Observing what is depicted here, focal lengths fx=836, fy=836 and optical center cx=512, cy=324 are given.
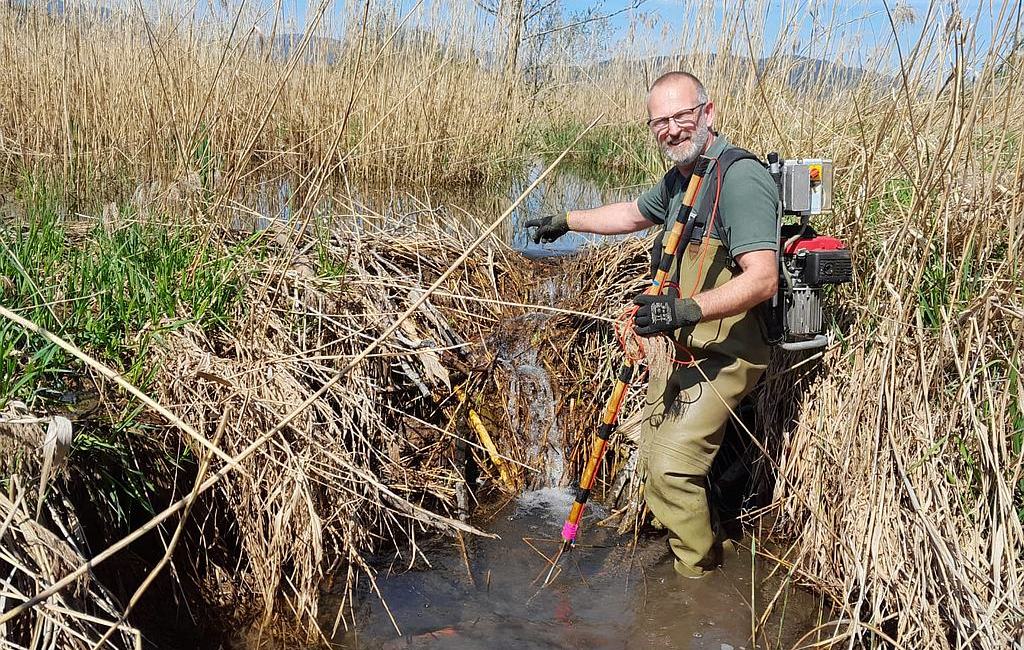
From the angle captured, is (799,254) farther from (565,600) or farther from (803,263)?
(565,600)

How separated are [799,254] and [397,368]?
1705 millimetres

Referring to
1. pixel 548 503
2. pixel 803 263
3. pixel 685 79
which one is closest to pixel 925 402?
pixel 803 263

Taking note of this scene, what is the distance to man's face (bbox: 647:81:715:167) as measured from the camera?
10.1 feet

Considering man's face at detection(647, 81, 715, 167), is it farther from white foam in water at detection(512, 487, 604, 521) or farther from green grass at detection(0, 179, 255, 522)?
green grass at detection(0, 179, 255, 522)

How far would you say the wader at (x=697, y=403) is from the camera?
305cm

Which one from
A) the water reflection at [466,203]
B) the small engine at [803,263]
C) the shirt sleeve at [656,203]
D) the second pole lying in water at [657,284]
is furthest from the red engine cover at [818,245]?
the water reflection at [466,203]

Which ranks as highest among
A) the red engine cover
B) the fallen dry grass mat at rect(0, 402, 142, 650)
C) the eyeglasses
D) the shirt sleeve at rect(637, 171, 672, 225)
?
the eyeglasses

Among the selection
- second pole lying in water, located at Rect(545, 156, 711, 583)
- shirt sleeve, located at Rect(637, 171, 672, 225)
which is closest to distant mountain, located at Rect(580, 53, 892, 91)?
shirt sleeve, located at Rect(637, 171, 672, 225)

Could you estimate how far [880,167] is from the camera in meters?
3.42

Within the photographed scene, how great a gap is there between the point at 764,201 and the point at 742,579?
1.47 metres

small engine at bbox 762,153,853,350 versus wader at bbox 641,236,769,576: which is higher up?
small engine at bbox 762,153,853,350

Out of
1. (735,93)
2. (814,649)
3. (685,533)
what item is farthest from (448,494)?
(735,93)

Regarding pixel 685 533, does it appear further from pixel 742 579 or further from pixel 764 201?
pixel 764 201

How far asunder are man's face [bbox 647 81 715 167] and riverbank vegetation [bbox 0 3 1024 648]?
1.87 ft
